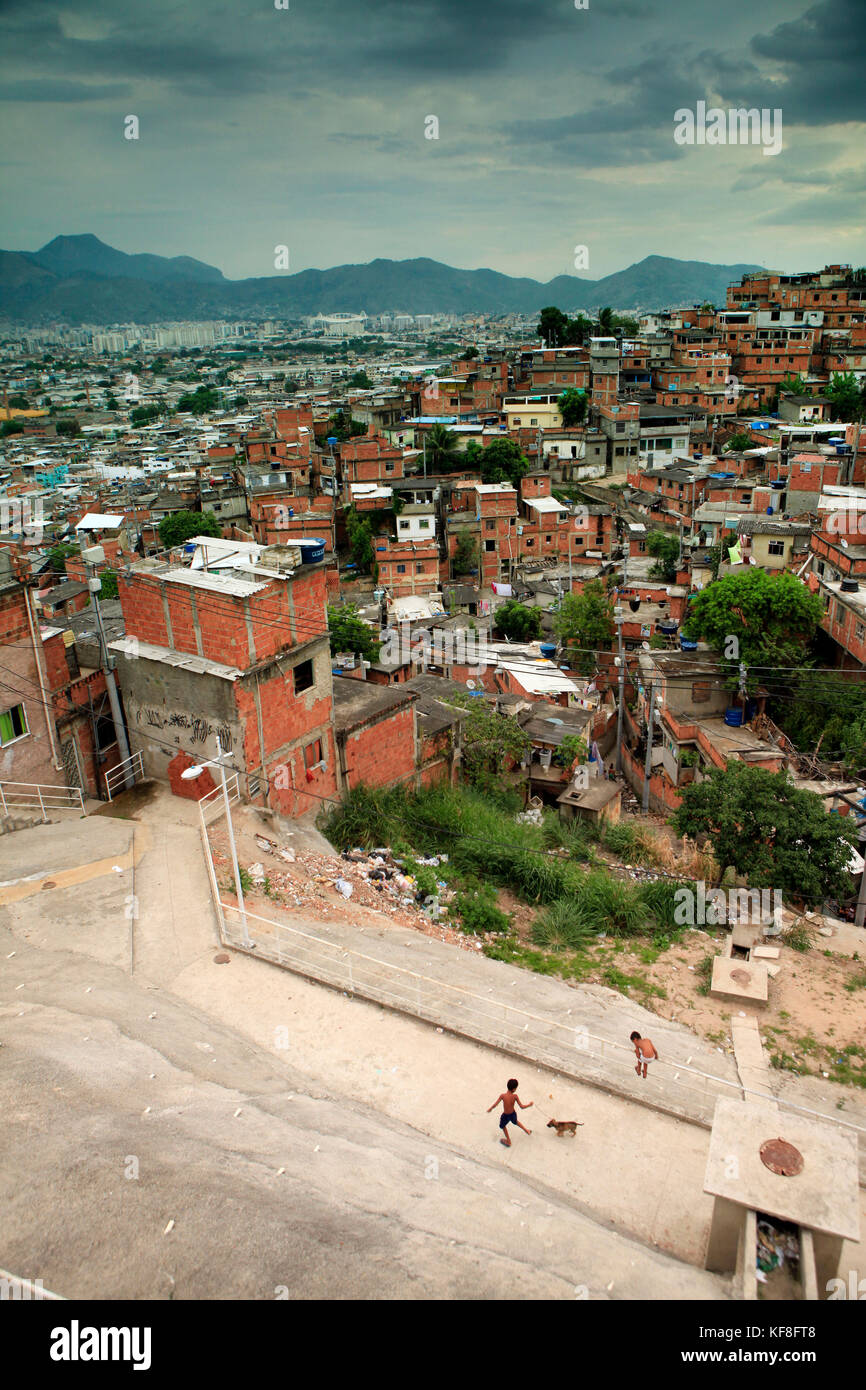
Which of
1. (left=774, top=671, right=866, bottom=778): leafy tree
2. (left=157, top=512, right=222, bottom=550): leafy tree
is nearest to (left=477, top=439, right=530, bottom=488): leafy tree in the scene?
(left=157, top=512, right=222, bottom=550): leafy tree

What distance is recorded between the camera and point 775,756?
68.6 feet

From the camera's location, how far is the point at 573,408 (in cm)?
5756

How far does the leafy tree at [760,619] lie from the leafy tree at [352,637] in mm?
11330

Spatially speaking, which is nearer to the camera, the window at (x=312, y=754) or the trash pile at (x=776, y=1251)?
the trash pile at (x=776, y=1251)

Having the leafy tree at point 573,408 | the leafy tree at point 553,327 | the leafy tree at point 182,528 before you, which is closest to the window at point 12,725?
the leafy tree at point 182,528

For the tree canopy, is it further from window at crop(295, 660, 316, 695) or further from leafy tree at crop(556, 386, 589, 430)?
window at crop(295, 660, 316, 695)

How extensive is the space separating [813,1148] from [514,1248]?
240 cm

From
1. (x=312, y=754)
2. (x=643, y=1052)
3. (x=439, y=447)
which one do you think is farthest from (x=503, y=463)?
(x=643, y=1052)

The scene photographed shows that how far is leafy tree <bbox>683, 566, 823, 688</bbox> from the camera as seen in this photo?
25.5 m

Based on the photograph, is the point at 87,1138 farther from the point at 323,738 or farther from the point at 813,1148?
the point at 323,738

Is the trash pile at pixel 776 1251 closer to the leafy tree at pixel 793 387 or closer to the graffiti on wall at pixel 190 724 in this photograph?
the graffiti on wall at pixel 190 724

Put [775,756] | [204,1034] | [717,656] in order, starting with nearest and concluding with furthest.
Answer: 1. [204,1034]
2. [775,756]
3. [717,656]

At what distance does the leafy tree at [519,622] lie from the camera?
109 ft
